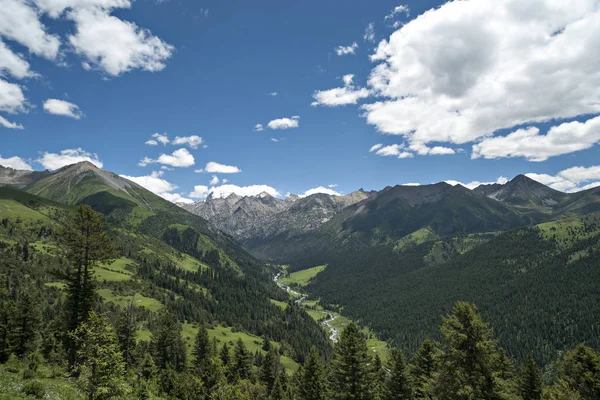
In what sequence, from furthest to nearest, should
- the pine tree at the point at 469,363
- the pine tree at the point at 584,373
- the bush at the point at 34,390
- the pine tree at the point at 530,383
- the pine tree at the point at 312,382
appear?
the pine tree at the point at 312,382
the pine tree at the point at 530,383
the pine tree at the point at 584,373
the pine tree at the point at 469,363
the bush at the point at 34,390

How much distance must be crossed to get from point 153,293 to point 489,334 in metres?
194

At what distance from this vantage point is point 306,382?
2467 inches

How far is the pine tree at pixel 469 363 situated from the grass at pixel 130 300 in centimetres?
15739

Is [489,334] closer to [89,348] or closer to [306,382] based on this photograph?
[89,348]

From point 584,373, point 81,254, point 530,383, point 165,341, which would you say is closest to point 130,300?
point 165,341

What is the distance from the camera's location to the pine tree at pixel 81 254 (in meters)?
36.2

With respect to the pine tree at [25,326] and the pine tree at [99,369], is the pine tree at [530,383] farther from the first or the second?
the pine tree at [25,326]

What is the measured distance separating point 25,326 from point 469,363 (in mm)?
71282

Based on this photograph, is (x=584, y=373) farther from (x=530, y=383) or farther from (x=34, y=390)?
(x=34, y=390)

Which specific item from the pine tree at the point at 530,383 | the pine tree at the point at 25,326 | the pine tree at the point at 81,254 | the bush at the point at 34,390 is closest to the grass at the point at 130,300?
the pine tree at the point at 25,326

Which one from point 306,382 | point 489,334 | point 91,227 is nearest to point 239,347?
point 306,382

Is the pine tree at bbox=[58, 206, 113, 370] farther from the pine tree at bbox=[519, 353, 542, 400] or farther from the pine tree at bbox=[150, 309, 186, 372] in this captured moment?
the pine tree at bbox=[519, 353, 542, 400]

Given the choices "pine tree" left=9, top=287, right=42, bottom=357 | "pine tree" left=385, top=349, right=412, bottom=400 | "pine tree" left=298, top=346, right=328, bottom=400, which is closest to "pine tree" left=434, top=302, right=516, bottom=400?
"pine tree" left=385, top=349, right=412, bottom=400

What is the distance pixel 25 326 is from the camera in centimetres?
5884
